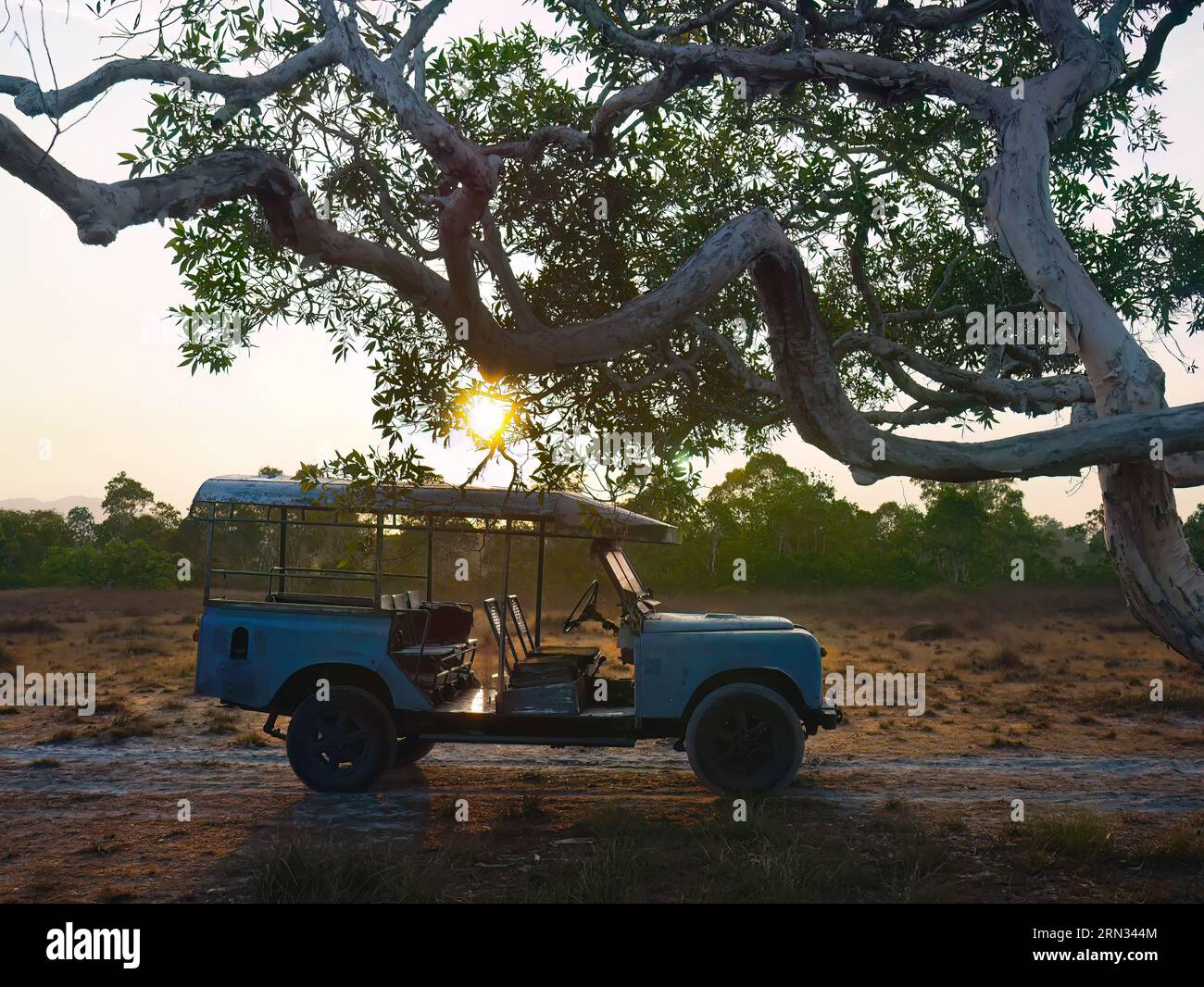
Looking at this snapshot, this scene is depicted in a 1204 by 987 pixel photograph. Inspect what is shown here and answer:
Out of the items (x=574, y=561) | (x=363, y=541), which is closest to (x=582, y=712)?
(x=363, y=541)

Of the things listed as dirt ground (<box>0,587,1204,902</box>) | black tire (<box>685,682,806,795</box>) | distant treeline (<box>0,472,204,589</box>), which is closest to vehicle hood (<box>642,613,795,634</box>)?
black tire (<box>685,682,806,795</box>)

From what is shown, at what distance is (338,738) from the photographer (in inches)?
374

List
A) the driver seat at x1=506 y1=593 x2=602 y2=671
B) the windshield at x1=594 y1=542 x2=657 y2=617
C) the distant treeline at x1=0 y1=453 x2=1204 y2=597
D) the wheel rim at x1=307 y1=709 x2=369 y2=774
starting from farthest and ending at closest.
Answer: the distant treeline at x1=0 y1=453 x2=1204 y2=597
the driver seat at x1=506 y1=593 x2=602 y2=671
the windshield at x1=594 y1=542 x2=657 y2=617
the wheel rim at x1=307 y1=709 x2=369 y2=774

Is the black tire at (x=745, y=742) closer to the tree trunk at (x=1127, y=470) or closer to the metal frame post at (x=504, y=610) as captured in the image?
the metal frame post at (x=504, y=610)

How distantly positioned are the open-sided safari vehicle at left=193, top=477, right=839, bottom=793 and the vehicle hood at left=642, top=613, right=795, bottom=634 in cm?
2

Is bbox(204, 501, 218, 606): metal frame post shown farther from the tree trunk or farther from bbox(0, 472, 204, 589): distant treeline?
bbox(0, 472, 204, 589): distant treeline

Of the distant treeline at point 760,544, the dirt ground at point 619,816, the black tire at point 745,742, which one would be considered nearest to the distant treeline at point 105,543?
the distant treeline at point 760,544

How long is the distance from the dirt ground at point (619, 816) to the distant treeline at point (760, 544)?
28305mm

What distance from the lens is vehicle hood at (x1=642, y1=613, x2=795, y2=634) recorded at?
9328mm

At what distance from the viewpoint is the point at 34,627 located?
1195 inches

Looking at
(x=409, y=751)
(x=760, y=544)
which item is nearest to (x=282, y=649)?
(x=409, y=751)

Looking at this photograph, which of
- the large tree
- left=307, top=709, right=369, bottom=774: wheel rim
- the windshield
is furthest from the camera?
the windshield
